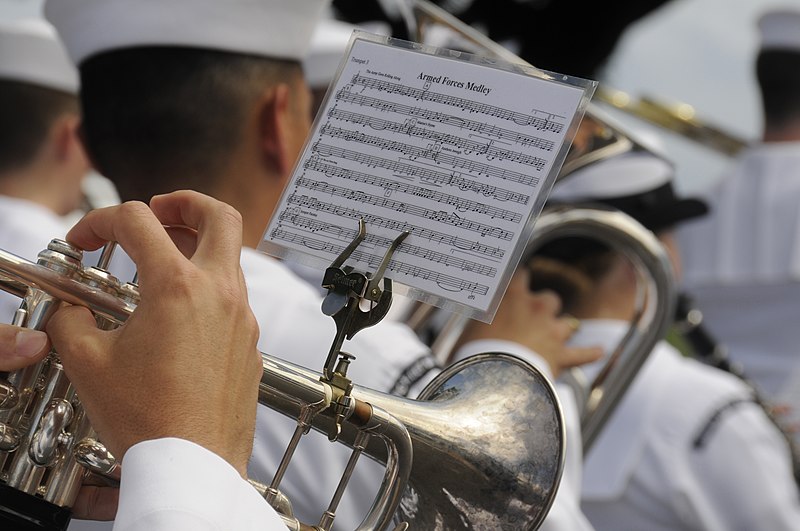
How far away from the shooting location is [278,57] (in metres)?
2.54

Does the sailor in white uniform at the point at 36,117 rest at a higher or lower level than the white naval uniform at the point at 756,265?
lower

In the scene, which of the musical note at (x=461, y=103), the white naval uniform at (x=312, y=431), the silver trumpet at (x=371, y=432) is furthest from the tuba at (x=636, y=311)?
the musical note at (x=461, y=103)

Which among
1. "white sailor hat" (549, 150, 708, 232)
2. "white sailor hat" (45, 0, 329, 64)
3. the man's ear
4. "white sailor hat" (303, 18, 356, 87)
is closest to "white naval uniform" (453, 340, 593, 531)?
the man's ear

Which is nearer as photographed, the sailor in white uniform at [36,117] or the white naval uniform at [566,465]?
the white naval uniform at [566,465]

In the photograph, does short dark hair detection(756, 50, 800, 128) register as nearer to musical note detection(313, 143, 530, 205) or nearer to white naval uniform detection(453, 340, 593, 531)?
white naval uniform detection(453, 340, 593, 531)

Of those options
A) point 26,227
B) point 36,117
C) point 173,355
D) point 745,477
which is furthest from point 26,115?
point 173,355

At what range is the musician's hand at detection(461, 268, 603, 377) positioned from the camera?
3539 millimetres

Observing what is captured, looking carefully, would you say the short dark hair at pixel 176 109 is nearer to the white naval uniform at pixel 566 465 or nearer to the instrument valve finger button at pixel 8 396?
the white naval uniform at pixel 566 465

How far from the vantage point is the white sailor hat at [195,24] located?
2484 mm

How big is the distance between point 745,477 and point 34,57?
9.09 ft

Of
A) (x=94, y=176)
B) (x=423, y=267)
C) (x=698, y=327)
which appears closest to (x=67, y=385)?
(x=423, y=267)

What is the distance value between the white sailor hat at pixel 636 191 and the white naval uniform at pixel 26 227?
163 cm

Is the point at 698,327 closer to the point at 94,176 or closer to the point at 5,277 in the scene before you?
the point at 94,176

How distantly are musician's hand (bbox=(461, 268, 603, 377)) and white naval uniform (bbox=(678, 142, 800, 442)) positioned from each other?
182 centimetres
